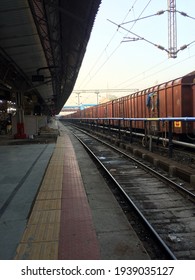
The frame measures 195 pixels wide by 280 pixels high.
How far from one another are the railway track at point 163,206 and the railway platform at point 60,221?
0.45 m

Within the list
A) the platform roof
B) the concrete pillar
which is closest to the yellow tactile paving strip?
the platform roof

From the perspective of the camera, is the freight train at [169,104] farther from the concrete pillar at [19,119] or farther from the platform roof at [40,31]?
the concrete pillar at [19,119]

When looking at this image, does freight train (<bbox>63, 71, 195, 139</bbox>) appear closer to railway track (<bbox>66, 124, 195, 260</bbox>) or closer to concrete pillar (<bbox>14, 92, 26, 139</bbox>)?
railway track (<bbox>66, 124, 195, 260</bbox>)

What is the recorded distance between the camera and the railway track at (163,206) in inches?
200

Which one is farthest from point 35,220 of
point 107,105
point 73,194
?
point 107,105

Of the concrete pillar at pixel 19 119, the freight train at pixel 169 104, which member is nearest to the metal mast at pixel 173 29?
the freight train at pixel 169 104

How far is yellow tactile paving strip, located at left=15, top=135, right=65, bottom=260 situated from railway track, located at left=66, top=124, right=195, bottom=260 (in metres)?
1.37

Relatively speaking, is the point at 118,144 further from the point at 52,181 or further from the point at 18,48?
the point at 52,181

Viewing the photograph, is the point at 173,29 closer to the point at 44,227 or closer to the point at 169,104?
the point at 169,104

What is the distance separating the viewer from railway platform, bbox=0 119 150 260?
14.6 feet

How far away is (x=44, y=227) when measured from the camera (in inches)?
211

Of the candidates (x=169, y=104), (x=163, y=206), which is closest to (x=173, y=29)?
(x=169, y=104)

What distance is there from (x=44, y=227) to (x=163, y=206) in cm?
269
